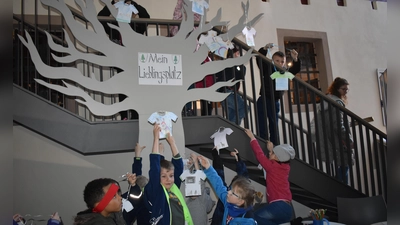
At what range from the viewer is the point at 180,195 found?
9.62 ft

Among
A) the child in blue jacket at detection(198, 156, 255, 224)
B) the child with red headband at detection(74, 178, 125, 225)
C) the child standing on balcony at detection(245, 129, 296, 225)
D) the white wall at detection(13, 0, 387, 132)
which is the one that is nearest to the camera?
the child with red headband at detection(74, 178, 125, 225)

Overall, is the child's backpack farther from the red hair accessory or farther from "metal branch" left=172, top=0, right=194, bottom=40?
"metal branch" left=172, top=0, right=194, bottom=40

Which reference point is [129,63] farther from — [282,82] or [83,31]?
[282,82]

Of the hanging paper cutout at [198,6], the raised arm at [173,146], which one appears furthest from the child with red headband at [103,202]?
the hanging paper cutout at [198,6]

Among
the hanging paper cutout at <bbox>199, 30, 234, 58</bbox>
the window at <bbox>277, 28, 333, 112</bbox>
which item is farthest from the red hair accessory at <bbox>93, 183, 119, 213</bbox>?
the window at <bbox>277, 28, 333, 112</bbox>

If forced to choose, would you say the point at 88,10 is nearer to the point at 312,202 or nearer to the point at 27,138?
the point at 27,138

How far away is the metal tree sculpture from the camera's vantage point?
3.10 m

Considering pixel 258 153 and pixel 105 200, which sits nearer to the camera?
pixel 105 200

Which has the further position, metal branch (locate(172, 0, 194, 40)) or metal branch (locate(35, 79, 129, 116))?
metal branch (locate(172, 0, 194, 40))

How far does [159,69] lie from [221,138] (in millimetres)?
903

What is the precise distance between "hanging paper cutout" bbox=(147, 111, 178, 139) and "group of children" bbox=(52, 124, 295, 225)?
79 mm

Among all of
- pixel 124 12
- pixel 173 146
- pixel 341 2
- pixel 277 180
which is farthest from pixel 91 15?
pixel 341 2

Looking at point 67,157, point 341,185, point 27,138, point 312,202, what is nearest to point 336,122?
point 341,185

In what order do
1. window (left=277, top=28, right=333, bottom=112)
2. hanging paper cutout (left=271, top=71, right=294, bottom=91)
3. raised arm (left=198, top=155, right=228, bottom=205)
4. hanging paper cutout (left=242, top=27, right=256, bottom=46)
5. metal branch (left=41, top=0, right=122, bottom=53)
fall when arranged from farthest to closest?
1. window (left=277, top=28, right=333, bottom=112)
2. hanging paper cutout (left=242, top=27, right=256, bottom=46)
3. hanging paper cutout (left=271, top=71, right=294, bottom=91)
4. metal branch (left=41, top=0, right=122, bottom=53)
5. raised arm (left=198, top=155, right=228, bottom=205)
